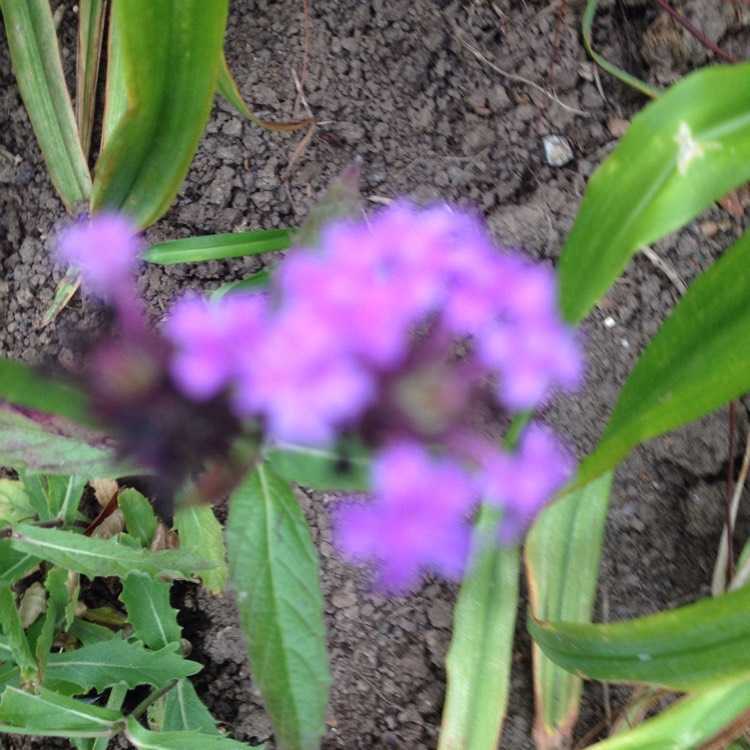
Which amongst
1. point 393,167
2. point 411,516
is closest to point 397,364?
point 411,516

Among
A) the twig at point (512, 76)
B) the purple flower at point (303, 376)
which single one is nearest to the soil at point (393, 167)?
the twig at point (512, 76)

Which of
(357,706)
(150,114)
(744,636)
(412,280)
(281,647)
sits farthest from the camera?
(357,706)

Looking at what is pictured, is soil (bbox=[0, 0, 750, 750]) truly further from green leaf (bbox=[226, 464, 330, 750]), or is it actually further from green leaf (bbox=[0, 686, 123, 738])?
green leaf (bbox=[226, 464, 330, 750])

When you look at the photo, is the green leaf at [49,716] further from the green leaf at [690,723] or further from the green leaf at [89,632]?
the green leaf at [690,723]

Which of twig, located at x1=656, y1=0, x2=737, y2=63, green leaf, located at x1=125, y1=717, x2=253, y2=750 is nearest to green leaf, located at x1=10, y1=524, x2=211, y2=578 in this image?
green leaf, located at x1=125, y1=717, x2=253, y2=750

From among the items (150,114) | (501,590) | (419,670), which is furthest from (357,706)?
(150,114)

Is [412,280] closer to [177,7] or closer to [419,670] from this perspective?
[177,7]
